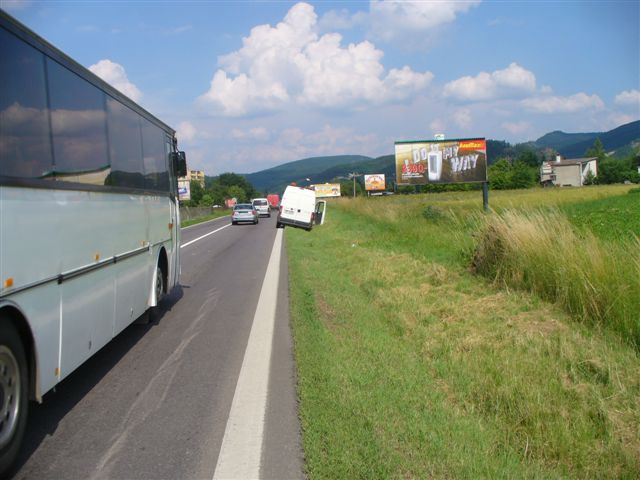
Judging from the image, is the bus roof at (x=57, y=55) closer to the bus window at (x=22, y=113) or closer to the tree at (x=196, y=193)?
the bus window at (x=22, y=113)

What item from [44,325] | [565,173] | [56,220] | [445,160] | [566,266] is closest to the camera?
[44,325]

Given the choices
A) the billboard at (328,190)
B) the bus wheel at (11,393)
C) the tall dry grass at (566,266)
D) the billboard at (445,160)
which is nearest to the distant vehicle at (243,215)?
the billboard at (445,160)

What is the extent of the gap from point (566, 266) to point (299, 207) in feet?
84.2

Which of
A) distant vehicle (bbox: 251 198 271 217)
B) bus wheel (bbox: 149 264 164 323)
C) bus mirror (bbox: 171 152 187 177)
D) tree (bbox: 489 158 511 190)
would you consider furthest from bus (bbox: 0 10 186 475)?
tree (bbox: 489 158 511 190)

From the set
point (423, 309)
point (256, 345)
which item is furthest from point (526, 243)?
point (256, 345)

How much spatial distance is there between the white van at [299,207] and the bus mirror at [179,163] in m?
22.1

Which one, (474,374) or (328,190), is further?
(328,190)

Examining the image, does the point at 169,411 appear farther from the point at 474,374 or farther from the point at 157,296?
the point at 157,296

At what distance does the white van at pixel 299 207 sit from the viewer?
109 feet

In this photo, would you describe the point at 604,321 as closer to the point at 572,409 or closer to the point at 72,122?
the point at 572,409

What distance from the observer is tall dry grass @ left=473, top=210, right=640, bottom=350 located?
7.16m

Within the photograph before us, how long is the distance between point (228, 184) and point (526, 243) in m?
166

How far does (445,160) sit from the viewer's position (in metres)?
35.8

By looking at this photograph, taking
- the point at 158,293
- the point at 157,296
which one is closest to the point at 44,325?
the point at 157,296
